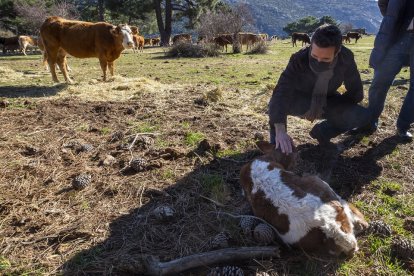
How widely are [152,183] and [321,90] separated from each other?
193 centimetres

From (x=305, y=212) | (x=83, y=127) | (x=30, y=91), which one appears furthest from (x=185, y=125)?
(x=30, y=91)

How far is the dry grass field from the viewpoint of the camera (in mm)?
2516

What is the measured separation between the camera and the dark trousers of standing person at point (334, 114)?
3.79 metres

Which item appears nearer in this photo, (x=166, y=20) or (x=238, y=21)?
(x=238, y=21)

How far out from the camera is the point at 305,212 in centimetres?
237

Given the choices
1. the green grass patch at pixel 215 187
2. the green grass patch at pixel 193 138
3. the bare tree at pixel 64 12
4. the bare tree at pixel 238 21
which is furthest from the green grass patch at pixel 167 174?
the bare tree at pixel 64 12

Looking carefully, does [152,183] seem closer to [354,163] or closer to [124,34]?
[354,163]

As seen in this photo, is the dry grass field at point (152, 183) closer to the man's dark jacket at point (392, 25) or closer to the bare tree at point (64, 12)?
the man's dark jacket at point (392, 25)

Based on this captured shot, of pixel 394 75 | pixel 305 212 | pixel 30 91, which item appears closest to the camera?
pixel 305 212

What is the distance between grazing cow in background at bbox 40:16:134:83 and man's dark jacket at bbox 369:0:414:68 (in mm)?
6261

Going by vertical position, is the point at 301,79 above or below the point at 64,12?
below

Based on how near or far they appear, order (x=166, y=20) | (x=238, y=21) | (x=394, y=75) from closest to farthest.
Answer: (x=394, y=75)
(x=238, y=21)
(x=166, y=20)

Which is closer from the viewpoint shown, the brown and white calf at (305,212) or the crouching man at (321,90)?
the brown and white calf at (305,212)

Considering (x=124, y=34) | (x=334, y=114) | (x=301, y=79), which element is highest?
(x=124, y=34)
